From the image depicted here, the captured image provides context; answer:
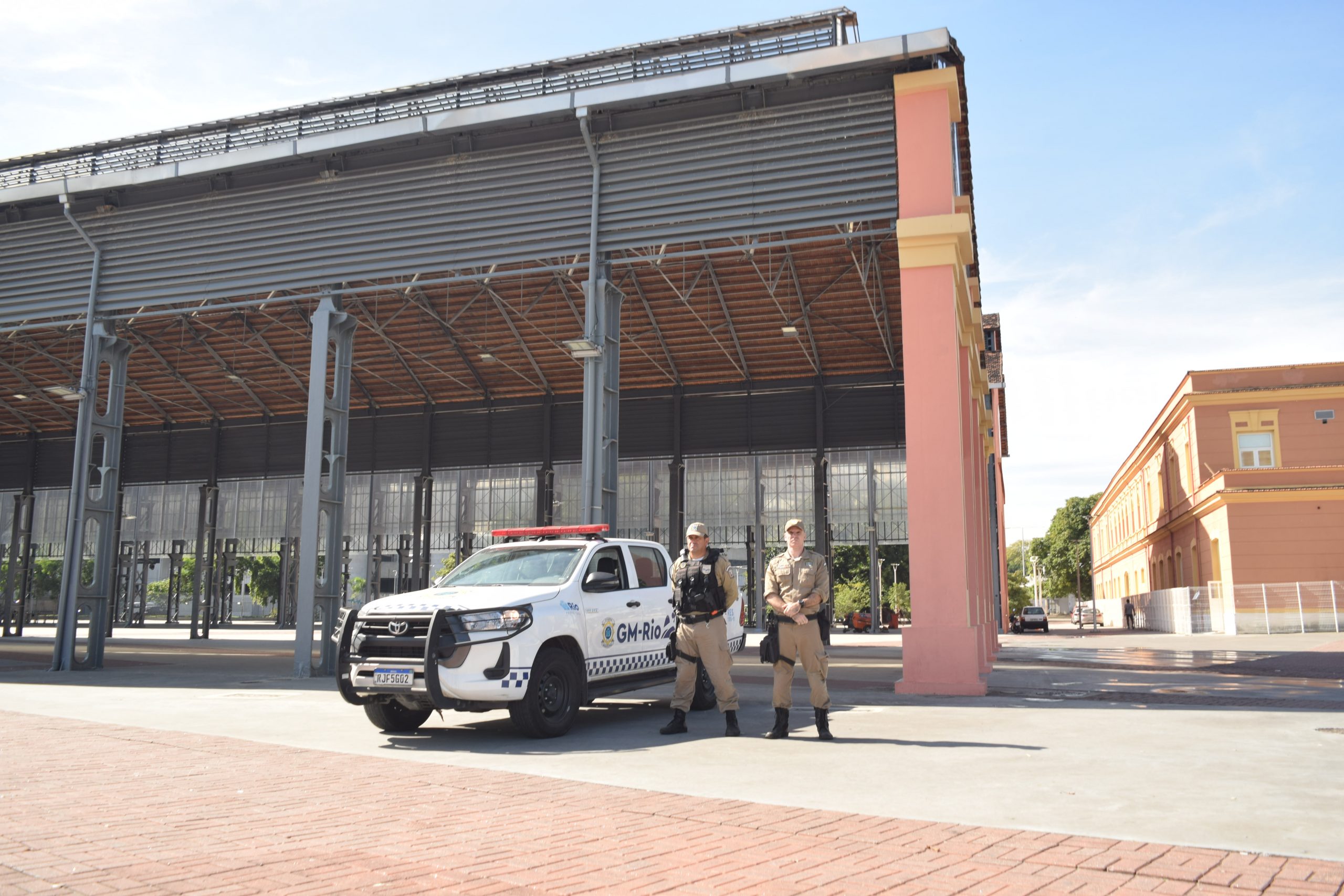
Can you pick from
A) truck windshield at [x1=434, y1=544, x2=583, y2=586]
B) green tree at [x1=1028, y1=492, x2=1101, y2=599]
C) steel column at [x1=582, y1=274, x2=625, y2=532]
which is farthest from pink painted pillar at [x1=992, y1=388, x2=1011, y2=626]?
green tree at [x1=1028, y1=492, x2=1101, y2=599]

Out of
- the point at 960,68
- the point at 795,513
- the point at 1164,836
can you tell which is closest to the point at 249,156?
the point at 960,68

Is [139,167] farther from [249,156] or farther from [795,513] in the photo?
[795,513]

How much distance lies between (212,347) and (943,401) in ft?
90.9

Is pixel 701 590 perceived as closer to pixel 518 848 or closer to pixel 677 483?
pixel 518 848

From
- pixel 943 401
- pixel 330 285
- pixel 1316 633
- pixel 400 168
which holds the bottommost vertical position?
pixel 1316 633

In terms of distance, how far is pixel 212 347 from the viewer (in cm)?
3344

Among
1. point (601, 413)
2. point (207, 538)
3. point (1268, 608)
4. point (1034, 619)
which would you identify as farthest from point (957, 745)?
point (1034, 619)

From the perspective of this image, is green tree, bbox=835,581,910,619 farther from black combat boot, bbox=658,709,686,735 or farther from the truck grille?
the truck grille

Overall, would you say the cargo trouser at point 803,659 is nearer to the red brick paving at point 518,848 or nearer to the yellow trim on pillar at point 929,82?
the red brick paving at point 518,848

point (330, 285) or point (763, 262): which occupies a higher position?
point (763, 262)

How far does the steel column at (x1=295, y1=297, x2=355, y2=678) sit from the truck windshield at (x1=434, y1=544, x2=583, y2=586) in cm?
773

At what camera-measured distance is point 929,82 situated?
14695 mm

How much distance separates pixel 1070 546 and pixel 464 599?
105060mm

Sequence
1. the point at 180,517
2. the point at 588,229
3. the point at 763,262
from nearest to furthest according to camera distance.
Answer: the point at 588,229 → the point at 763,262 → the point at 180,517
